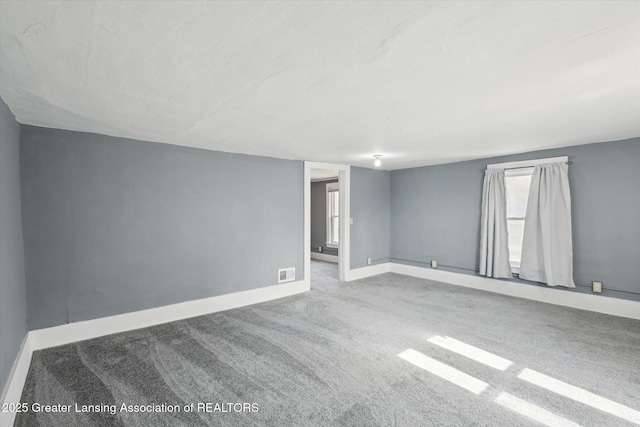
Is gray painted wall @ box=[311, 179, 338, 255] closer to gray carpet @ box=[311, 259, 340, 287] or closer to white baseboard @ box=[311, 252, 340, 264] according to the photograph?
white baseboard @ box=[311, 252, 340, 264]

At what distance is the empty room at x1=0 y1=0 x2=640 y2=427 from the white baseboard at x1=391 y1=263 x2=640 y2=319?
25mm

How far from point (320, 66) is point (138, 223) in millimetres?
2809

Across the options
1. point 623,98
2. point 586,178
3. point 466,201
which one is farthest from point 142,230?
point 586,178

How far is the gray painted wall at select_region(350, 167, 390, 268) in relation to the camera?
5.61 meters

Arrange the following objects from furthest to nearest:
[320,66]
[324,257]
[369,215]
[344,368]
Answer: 1. [324,257]
2. [369,215]
3. [344,368]
4. [320,66]

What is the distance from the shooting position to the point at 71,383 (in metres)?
2.23

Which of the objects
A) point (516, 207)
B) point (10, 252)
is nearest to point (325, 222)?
point (516, 207)

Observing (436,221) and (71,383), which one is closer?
(71,383)

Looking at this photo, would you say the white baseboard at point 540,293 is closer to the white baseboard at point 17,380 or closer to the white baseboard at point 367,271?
the white baseboard at point 367,271

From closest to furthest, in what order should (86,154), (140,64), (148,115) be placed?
(140,64), (148,115), (86,154)

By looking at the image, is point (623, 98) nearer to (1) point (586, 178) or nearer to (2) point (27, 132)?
(1) point (586, 178)

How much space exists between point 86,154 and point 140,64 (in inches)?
79.1

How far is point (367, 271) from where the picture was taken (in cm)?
575

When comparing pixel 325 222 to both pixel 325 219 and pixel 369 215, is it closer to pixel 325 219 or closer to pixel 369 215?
pixel 325 219
